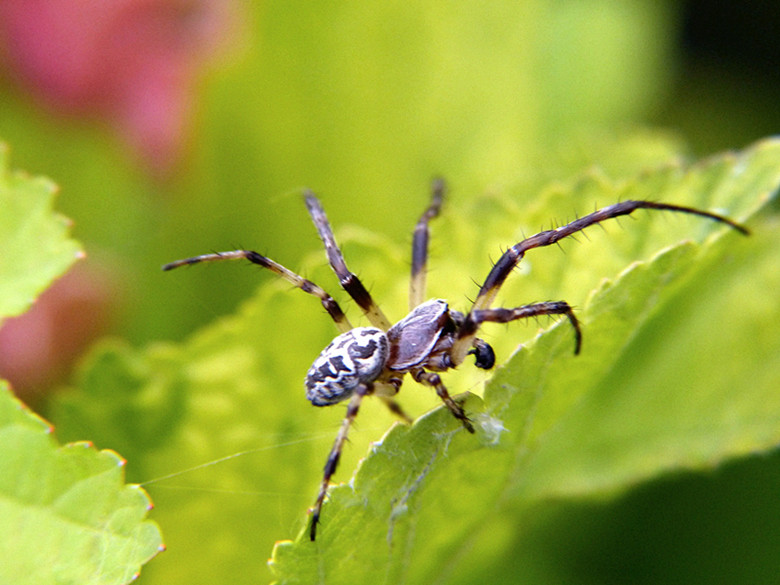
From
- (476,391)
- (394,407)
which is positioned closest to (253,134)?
(394,407)

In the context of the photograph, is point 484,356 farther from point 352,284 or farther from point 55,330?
point 55,330

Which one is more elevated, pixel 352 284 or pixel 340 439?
pixel 352 284

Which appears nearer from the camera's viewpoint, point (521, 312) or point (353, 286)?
point (521, 312)

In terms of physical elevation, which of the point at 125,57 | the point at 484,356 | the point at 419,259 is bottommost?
the point at 484,356

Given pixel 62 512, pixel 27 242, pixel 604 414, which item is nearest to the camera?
pixel 62 512

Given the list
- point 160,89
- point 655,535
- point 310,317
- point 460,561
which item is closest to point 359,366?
point 310,317

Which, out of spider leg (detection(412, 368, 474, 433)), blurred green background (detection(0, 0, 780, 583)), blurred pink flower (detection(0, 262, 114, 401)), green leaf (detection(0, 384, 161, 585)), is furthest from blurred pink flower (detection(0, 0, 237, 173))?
green leaf (detection(0, 384, 161, 585))

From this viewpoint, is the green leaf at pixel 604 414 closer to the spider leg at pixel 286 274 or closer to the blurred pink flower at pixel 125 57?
the spider leg at pixel 286 274

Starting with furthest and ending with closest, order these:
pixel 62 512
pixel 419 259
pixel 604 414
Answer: pixel 419 259 → pixel 604 414 → pixel 62 512
